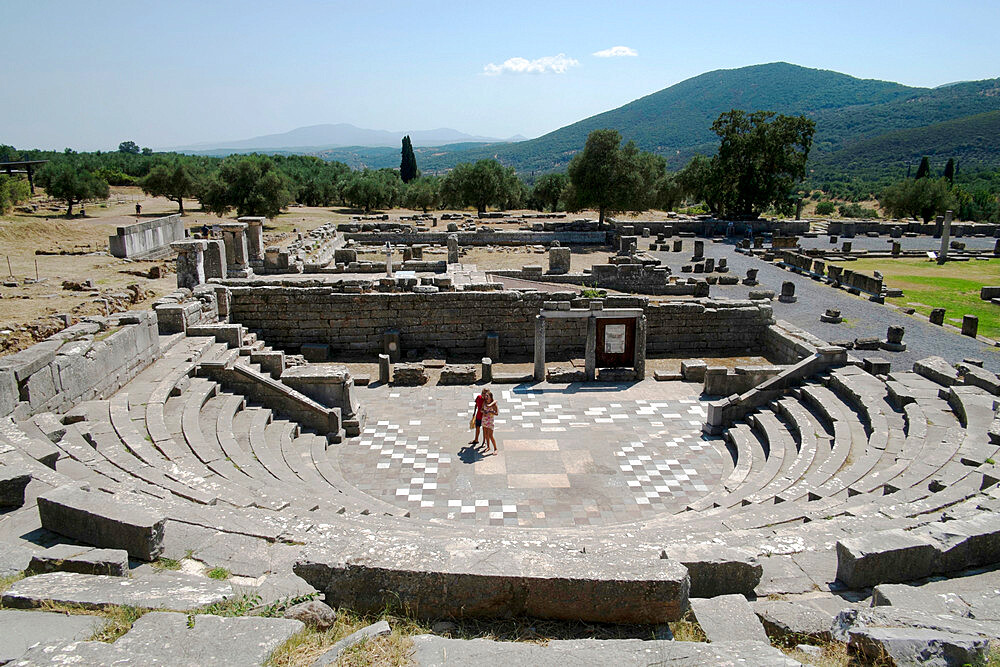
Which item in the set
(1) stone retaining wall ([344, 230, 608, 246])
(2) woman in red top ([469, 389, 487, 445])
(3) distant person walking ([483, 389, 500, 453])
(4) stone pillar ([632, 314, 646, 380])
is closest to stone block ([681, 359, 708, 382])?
(4) stone pillar ([632, 314, 646, 380])

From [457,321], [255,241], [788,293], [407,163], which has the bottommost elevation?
[457,321]

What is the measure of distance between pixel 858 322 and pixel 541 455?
1605 cm

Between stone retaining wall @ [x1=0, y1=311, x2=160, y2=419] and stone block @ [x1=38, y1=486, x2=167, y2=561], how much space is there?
4.41 meters

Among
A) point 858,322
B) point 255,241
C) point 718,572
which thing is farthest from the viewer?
point 255,241

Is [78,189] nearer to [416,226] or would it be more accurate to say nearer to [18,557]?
[416,226]

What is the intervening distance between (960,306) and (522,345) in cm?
1910

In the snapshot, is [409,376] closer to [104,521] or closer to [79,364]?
[79,364]

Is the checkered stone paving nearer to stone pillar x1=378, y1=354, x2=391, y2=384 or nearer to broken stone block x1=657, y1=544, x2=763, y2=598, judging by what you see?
stone pillar x1=378, y1=354, x2=391, y2=384

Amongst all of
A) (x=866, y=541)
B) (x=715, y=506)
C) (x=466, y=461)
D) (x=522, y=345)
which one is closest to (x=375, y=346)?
(x=522, y=345)

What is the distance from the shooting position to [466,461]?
12938 mm

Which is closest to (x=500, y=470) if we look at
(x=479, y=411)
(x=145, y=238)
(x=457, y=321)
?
(x=479, y=411)

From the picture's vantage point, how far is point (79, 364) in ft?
37.9

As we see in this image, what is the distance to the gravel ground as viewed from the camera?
18.8m

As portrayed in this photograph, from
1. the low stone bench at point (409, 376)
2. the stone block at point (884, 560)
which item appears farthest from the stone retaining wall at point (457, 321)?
the stone block at point (884, 560)
